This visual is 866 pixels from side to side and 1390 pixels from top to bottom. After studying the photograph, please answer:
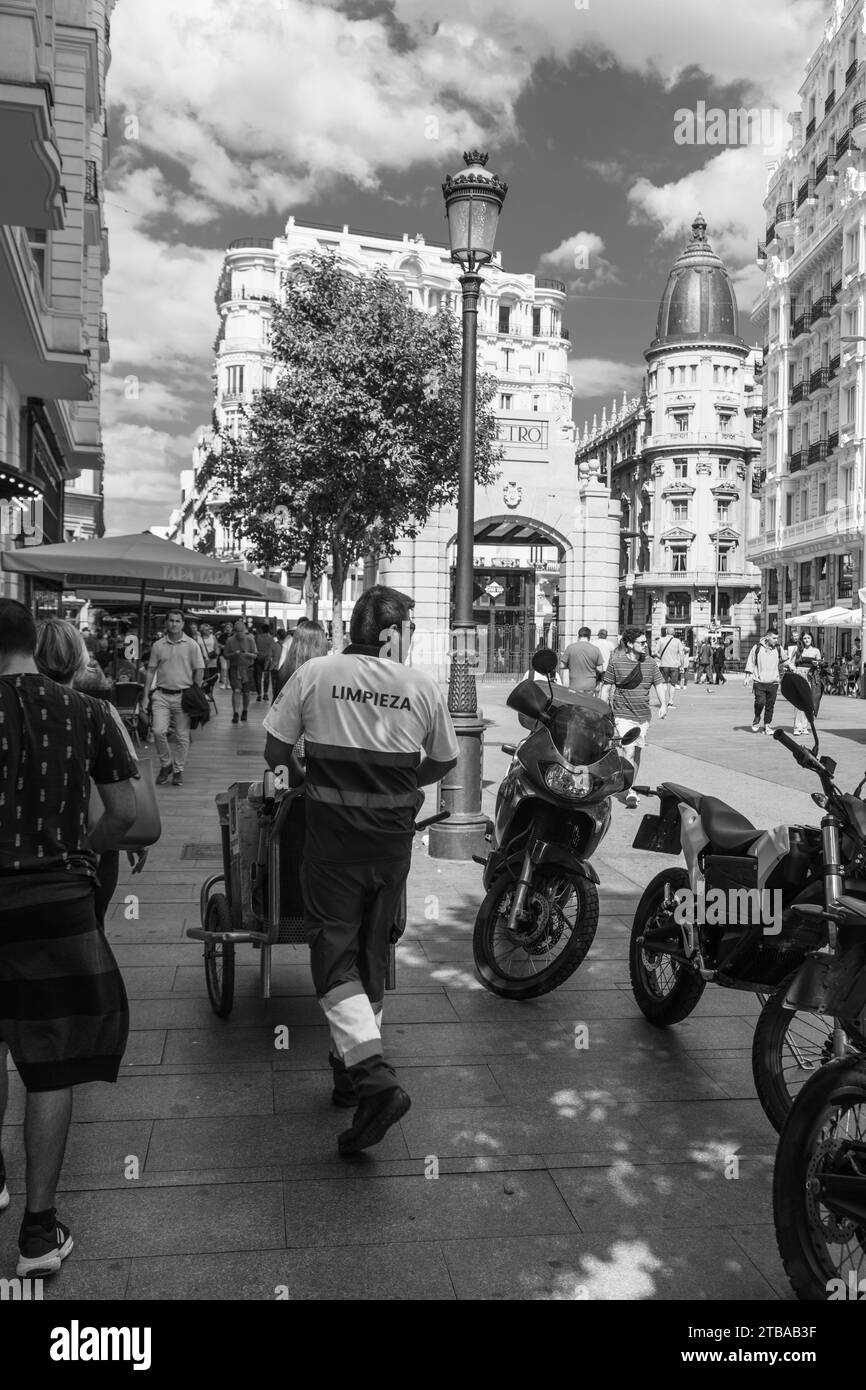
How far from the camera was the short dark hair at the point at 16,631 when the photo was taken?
10.5 feet

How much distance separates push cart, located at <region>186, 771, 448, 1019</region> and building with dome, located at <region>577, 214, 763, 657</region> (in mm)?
73491

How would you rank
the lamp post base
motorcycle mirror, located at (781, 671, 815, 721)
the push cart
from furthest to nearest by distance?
the lamp post base
the push cart
motorcycle mirror, located at (781, 671, 815, 721)

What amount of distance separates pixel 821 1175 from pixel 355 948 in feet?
5.39

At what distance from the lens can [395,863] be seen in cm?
397

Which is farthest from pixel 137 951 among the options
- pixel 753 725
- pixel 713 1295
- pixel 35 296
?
pixel 753 725

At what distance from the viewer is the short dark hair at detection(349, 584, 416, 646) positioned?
4.10m

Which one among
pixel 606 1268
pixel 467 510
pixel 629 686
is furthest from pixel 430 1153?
pixel 629 686

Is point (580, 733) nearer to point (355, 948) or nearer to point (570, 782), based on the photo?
point (570, 782)

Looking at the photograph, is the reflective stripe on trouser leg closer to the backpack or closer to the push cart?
the push cart

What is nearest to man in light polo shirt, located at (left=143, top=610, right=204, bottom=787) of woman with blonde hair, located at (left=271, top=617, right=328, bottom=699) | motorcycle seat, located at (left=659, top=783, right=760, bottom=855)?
woman with blonde hair, located at (left=271, top=617, right=328, bottom=699)

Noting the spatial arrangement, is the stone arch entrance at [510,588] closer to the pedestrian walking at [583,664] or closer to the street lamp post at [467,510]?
the pedestrian walking at [583,664]

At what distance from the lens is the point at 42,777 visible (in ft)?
10.1

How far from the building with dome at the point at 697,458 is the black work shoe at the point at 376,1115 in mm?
74707

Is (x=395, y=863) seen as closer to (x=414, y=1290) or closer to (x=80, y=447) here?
(x=414, y=1290)
